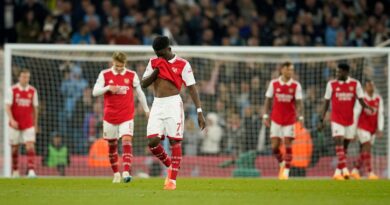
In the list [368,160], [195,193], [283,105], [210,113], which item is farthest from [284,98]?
[195,193]

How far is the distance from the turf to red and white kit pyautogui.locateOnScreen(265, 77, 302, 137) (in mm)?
3071

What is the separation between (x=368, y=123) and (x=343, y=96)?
2426mm

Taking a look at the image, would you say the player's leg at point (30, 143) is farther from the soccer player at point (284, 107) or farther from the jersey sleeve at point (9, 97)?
the soccer player at point (284, 107)

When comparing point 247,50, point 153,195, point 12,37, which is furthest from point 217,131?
point 153,195

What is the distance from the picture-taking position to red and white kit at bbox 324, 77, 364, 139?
2061 cm

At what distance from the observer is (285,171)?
21250 mm

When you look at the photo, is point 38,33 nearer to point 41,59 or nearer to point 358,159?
point 41,59

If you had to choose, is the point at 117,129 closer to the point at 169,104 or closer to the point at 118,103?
the point at 118,103

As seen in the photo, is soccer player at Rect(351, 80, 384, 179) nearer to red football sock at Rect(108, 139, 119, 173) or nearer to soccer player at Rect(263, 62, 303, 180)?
soccer player at Rect(263, 62, 303, 180)

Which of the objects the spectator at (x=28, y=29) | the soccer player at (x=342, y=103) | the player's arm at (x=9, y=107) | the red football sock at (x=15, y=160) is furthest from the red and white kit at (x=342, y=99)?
the spectator at (x=28, y=29)

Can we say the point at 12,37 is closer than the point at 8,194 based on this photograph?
No

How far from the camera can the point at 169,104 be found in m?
15.2

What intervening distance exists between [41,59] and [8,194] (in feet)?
33.2

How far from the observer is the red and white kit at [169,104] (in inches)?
597
